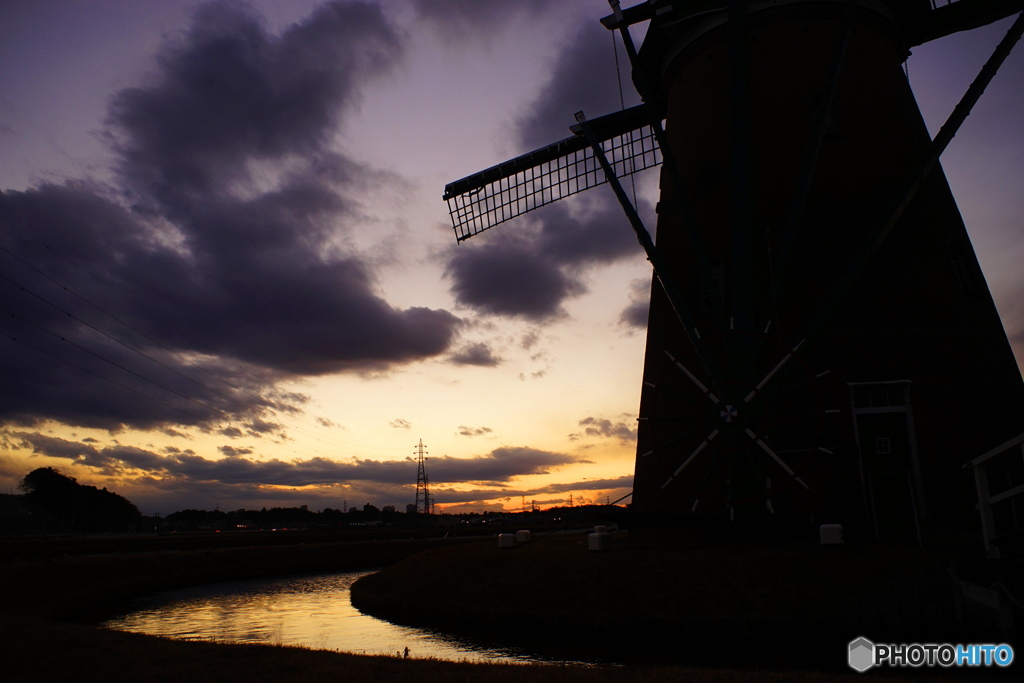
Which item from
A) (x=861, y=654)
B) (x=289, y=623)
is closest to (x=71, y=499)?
(x=289, y=623)

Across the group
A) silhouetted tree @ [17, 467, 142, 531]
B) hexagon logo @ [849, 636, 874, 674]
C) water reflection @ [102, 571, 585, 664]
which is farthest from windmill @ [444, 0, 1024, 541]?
silhouetted tree @ [17, 467, 142, 531]

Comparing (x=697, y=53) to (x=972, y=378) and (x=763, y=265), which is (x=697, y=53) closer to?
(x=763, y=265)

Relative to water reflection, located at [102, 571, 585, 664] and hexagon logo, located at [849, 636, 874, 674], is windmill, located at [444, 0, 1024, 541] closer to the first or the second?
hexagon logo, located at [849, 636, 874, 674]

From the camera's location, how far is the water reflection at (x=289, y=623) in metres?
15.6

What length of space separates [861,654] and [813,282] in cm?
1091

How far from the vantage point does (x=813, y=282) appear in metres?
20.3

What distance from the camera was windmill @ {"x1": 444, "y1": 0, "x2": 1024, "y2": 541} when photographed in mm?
18250

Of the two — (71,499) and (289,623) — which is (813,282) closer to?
(289,623)

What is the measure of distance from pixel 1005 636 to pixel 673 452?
1072 centimetres

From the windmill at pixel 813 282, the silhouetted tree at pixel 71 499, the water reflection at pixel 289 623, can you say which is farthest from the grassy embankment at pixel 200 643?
the silhouetted tree at pixel 71 499

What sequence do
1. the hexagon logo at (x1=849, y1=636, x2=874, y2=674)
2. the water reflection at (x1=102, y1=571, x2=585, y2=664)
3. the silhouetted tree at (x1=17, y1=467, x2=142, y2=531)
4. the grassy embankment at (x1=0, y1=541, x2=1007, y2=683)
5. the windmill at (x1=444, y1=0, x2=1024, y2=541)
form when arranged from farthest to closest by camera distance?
the silhouetted tree at (x1=17, y1=467, x2=142, y2=531) → the windmill at (x1=444, y1=0, x2=1024, y2=541) → the water reflection at (x1=102, y1=571, x2=585, y2=664) → the hexagon logo at (x1=849, y1=636, x2=874, y2=674) → the grassy embankment at (x1=0, y1=541, x2=1007, y2=683)

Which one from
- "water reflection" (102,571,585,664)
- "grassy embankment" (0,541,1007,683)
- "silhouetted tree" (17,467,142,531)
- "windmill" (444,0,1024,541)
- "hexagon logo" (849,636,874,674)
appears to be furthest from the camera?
"silhouetted tree" (17,467,142,531)

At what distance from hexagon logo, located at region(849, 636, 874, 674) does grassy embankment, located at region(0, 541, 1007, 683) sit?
100cm

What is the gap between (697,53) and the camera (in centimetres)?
2405
